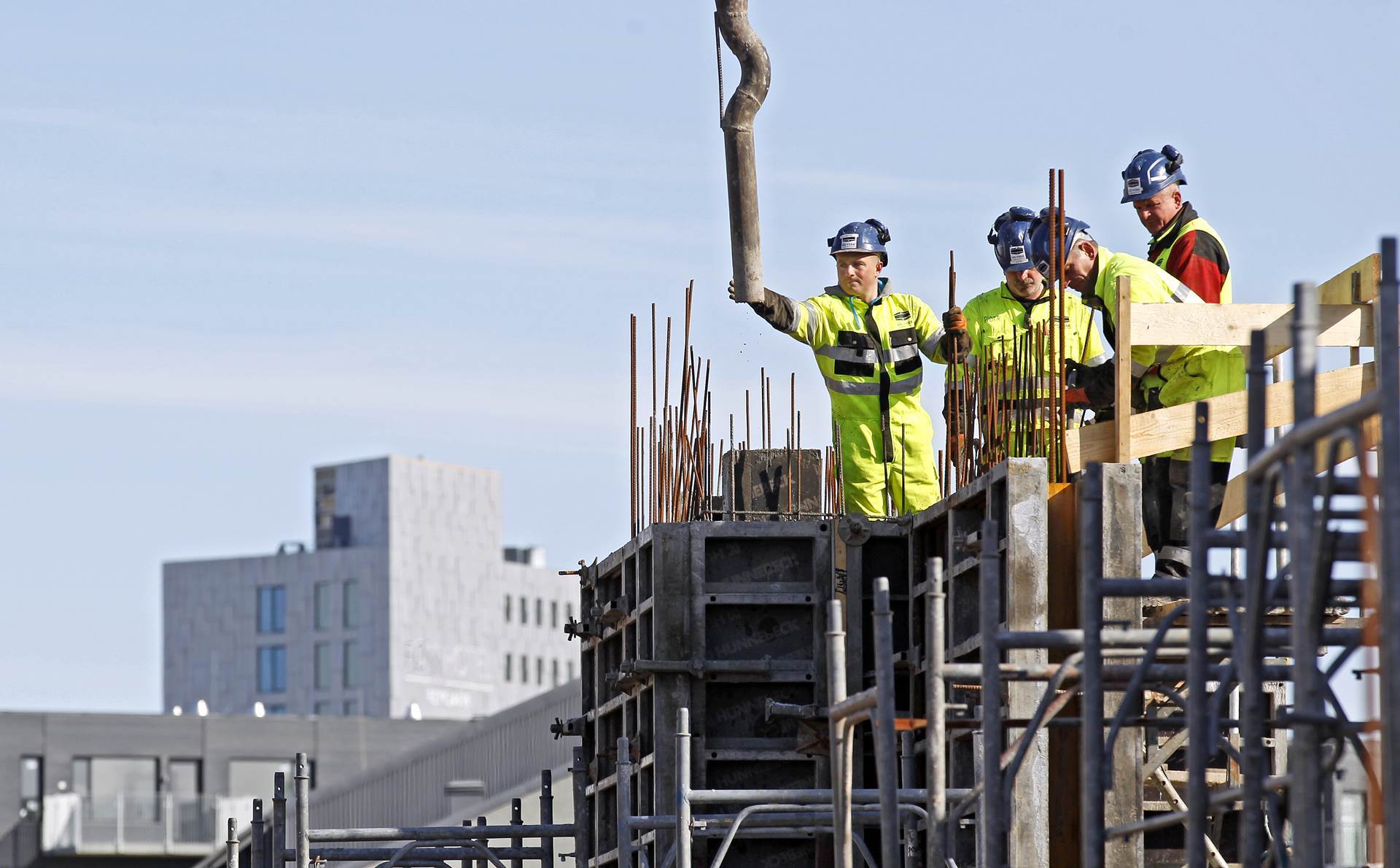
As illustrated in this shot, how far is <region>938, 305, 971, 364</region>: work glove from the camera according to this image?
53.2ft

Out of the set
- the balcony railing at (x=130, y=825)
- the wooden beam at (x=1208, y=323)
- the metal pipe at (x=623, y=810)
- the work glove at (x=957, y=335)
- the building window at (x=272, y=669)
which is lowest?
the balcony railing at (x=130, y=825)

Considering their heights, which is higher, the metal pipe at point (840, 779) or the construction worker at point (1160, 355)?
the construction worker at point (1160, 355)

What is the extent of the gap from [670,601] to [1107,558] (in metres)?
3.21

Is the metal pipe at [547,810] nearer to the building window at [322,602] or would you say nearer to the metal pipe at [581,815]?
the metal pipe at [581,815]

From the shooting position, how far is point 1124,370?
13203mm

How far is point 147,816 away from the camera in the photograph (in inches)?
2542

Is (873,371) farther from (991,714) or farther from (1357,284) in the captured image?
(991,714)

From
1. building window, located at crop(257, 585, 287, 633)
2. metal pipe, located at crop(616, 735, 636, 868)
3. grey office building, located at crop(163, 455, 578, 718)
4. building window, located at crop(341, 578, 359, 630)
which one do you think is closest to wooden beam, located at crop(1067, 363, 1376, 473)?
metal pipe, located at crop(616, 735, 636, 868)

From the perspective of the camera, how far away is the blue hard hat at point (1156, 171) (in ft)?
49.9

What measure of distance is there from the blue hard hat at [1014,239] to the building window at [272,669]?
13771 centimetres

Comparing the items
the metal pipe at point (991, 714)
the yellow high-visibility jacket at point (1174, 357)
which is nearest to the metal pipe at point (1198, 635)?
the metal pipe at point (991, 714)

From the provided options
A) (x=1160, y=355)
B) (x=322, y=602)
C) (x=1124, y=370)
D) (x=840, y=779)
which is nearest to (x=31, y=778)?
(x=1160, y=355)

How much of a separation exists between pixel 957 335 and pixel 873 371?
81 cm

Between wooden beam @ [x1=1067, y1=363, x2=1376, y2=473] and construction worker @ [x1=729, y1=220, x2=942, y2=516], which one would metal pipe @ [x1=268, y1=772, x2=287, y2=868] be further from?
wooden beam @ [x1=1067, y1=363, x2=1376, y2=473]
